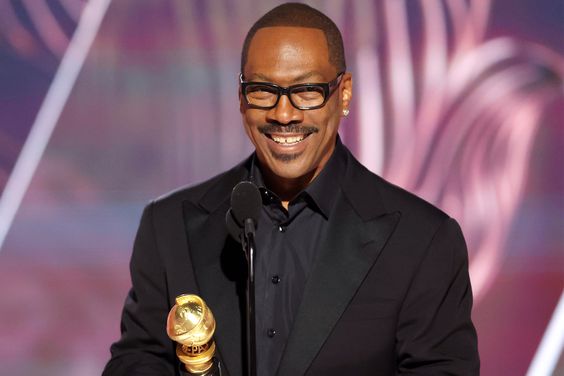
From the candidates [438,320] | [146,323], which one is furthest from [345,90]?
[146,323]

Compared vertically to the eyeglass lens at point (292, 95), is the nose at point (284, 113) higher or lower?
lower

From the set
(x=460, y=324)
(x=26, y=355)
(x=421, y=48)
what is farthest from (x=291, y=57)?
(x=26, y=355)

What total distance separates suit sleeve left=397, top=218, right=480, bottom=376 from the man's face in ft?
1.01

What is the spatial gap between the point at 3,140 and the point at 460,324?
5.66 ft

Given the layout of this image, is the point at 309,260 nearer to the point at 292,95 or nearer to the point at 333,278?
the point at 333,278

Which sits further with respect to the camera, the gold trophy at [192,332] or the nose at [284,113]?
the nose at [284,113]

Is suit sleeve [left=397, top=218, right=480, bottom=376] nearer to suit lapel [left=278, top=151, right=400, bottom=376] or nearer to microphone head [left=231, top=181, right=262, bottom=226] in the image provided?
suit lapel [left=278, top=151, right=400, bottom=376]

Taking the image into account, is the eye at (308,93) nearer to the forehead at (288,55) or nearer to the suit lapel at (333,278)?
the forehead at (288,55)

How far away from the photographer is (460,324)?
6.18ft

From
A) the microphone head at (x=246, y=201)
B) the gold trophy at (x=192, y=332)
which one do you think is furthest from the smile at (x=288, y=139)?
the gold trophy at (x=192, y=332)

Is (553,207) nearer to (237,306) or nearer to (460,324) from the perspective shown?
(460,324)

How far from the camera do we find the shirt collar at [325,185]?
1978mm

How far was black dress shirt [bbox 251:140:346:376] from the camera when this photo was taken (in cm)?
187

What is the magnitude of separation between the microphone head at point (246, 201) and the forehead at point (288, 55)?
34cm
